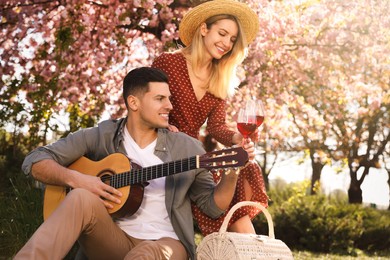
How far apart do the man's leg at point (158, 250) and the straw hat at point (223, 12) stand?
5.72ft

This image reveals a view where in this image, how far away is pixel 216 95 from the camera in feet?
16.3

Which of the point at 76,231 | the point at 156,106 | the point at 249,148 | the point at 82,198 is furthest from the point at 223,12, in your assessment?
the point at 76,231

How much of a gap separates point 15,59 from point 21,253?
21.7 ft

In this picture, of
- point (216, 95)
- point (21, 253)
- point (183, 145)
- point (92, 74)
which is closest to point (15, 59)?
point (92, 74)

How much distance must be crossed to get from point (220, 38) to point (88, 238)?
1.76 metres

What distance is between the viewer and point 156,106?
13.6 feet

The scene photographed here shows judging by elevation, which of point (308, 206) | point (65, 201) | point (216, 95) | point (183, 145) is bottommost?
point (308, 206)

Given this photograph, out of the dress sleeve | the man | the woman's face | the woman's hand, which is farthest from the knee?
the woman's face

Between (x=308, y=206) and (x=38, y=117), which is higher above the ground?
(x=38, y=117)

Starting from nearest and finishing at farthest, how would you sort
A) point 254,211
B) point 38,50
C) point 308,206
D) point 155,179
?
point 155,179 → point 254,211 → point 38,50 → point 308,206

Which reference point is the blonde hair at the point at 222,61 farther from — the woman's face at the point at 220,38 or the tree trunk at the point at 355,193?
the tree trunk at the point at 355,193

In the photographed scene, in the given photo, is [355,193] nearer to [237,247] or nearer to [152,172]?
[237,247]

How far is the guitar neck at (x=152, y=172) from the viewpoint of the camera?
3.67 meters

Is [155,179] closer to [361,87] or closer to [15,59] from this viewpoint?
[15,59]
